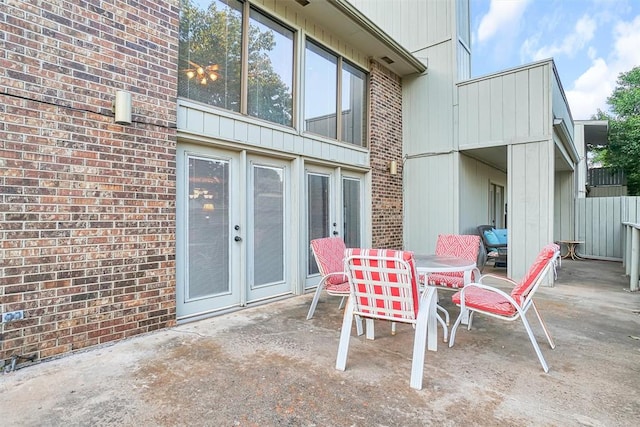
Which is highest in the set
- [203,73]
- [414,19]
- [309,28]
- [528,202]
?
[414,19]

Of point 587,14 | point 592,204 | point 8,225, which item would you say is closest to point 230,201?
point 8,225

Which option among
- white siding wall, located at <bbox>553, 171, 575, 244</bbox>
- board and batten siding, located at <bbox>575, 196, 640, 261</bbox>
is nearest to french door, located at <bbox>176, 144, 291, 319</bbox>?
white siding wall, located at <bbox>553, 171, 575, 244</bbox>

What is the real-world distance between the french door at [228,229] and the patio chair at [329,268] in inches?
37.9

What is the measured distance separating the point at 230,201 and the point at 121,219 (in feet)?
4.21

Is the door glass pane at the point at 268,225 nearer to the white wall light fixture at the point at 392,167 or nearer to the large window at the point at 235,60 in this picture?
the large window at the point at 235,60

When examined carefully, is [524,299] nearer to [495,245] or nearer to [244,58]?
[244,58]

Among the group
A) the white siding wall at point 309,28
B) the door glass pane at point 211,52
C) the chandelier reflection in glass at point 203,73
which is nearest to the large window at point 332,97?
the white siding wall at point 309,28

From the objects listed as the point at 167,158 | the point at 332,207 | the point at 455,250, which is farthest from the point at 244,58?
the point at 455,250

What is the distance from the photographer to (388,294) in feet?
7.80

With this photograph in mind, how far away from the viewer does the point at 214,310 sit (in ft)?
12.9

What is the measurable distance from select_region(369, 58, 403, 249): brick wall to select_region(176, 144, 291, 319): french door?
221cm

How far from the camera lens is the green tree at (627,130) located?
1526cm

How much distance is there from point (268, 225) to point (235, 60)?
2176 mm

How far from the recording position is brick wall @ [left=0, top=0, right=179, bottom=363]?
253 cm
